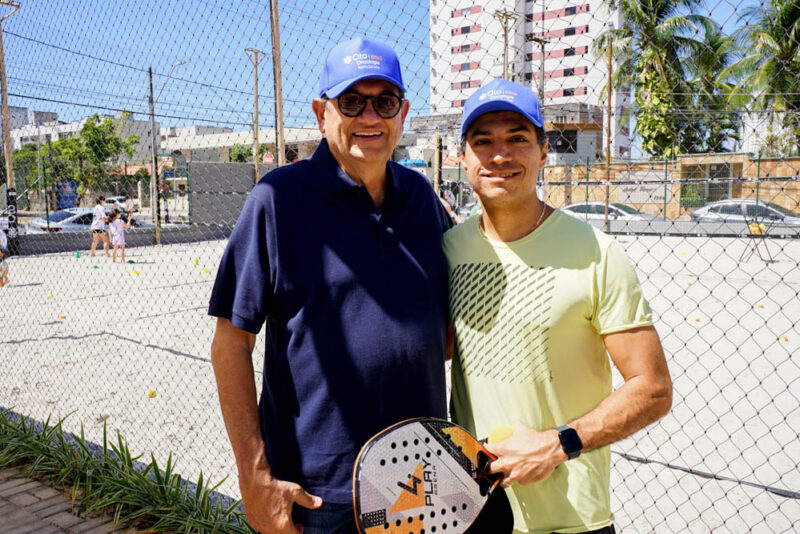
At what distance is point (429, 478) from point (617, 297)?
648mm

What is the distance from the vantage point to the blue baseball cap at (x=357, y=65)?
5.80 ft

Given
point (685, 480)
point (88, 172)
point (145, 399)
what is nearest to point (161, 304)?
point (88, 172)

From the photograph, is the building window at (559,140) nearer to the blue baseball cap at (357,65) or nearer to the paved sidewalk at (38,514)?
the blue baseball cap at (357,65)

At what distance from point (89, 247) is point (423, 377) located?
22163 mm

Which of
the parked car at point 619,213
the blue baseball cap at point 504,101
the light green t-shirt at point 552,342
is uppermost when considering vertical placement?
the blue baseball cap at point 504,101

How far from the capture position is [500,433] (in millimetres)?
1550

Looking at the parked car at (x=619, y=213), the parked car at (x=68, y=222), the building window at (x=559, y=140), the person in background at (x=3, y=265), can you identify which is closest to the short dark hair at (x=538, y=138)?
the building window at (x=559, y=140)

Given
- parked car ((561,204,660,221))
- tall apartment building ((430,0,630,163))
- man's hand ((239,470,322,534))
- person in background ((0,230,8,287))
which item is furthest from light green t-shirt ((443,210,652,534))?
person in background ((0,230,8,287))

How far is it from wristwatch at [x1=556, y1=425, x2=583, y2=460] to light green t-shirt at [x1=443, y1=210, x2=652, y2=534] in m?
0.16

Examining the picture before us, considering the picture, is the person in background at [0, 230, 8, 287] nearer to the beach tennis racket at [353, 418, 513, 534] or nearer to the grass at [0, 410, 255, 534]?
the grass at [0, 410, 255, 534]

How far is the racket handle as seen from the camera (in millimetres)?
1545

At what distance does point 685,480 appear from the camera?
3713 mm

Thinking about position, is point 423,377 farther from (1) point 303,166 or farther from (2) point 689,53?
(2) point 689,53

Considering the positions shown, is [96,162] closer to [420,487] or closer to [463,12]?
[463,12]
